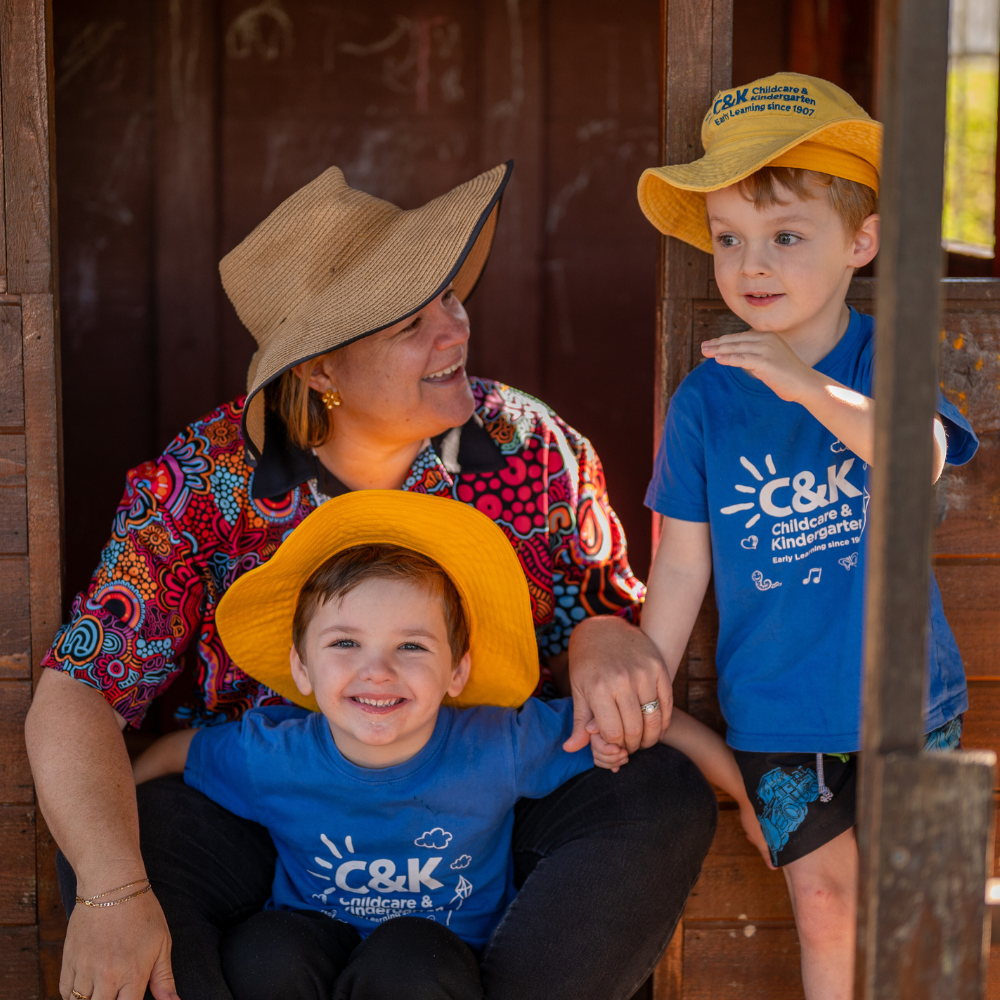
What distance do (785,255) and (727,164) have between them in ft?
0.56

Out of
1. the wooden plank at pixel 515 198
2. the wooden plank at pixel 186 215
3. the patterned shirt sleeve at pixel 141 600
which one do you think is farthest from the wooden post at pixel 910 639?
the wooden plank at pixel 186 215

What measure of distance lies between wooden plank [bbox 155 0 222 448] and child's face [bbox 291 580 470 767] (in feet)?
4.82

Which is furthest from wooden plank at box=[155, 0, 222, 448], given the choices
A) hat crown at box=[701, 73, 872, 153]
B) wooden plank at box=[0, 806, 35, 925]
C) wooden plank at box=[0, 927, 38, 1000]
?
hat crown at box=[701, 73, 872, 153]

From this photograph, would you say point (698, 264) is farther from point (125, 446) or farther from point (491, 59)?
point (125, 446)

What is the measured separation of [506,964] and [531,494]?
81 cm

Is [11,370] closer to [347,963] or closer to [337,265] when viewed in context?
[337,265]

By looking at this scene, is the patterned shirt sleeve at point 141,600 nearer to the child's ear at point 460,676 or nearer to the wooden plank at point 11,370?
the wooden plank at point 11,370

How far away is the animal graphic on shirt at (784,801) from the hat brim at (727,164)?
0.90 metres

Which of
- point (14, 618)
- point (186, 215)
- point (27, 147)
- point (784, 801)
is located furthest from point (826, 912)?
point (186, 215)

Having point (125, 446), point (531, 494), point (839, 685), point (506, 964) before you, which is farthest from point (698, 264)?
point (125, 446)

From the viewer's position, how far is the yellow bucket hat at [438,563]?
1.75 meters

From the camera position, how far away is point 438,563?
178 cm

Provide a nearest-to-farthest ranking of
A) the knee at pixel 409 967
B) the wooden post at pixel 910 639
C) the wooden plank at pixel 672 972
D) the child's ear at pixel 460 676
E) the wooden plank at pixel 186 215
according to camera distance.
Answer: the wooden post at pixel 910 639 → the knee at pixel 409 967 → the child's ear at pixel 460 676 → the wooden plank at pixel 672 972 → the wooden plank at pixel 186 215

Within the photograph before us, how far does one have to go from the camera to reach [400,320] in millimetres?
1772
